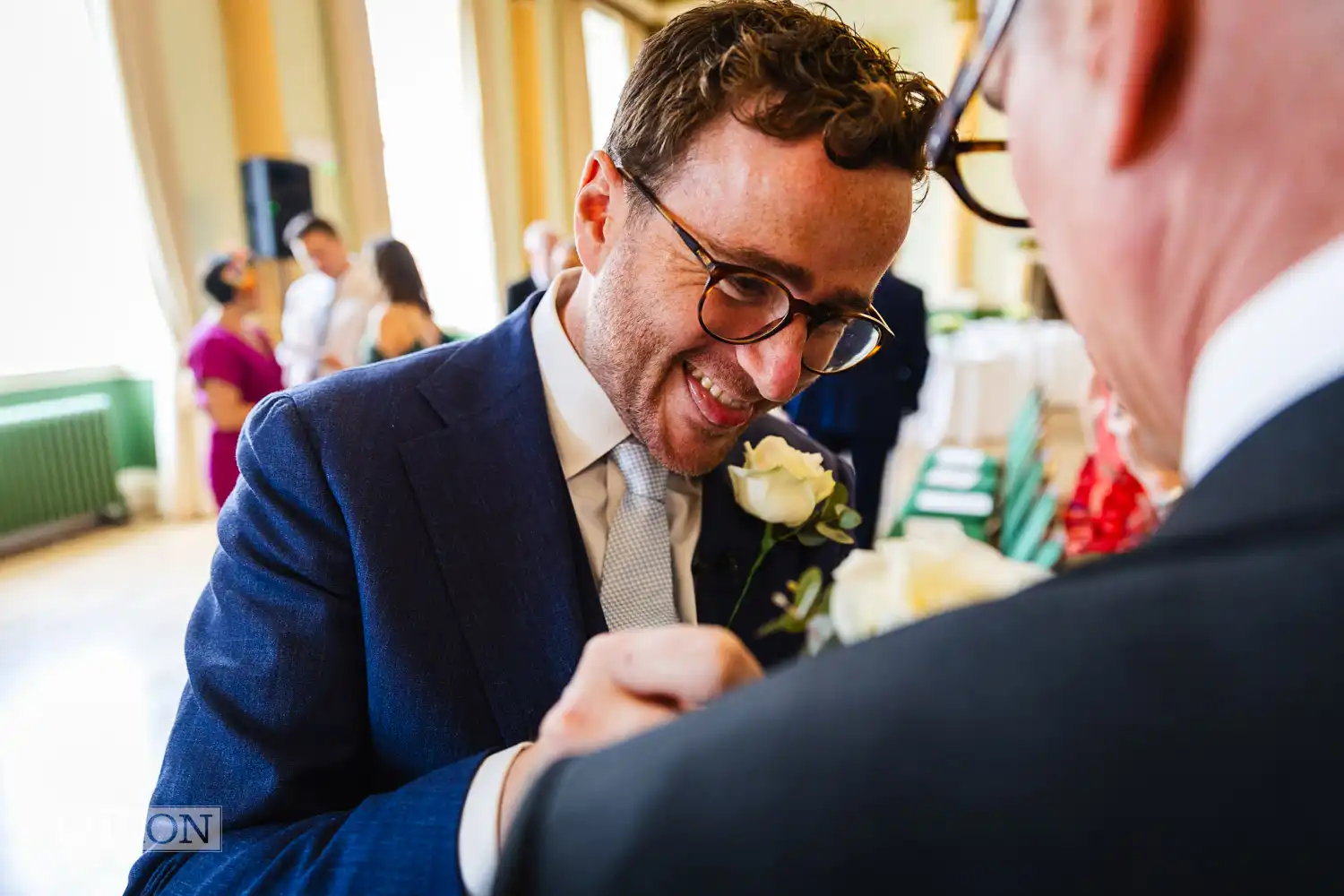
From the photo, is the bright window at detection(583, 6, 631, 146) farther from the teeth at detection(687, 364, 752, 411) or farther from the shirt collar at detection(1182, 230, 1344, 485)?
the shirt collar at detection(1182, 230, 1344, 485)

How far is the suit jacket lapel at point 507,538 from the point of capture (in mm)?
964

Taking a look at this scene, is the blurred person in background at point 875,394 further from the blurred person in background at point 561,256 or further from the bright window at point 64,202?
the bright window at point 64,202

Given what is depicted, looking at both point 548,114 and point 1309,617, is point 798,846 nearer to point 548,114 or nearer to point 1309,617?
point 1309,617

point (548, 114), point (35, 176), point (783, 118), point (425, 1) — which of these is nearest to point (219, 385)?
point (35, 176)

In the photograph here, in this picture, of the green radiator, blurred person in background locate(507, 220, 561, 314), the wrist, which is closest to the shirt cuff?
the wrist

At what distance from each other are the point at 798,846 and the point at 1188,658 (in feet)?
0.50

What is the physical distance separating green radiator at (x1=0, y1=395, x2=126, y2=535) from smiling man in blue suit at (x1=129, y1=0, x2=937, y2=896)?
571 centimetres

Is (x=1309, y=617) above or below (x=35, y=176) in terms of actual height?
below

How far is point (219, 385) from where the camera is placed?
13.6ft

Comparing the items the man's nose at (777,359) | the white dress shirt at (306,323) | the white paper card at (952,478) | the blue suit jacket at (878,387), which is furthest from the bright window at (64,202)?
the man's nose at (777,359)

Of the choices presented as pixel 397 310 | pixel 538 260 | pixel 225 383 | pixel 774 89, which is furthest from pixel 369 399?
pixel 538 260

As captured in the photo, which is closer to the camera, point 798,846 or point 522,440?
point 798,846

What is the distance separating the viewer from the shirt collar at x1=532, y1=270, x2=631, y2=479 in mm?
1123

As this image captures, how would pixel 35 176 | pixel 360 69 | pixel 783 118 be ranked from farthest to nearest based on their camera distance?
pixel 360 69, pixel 35 176, pixel 783 118
